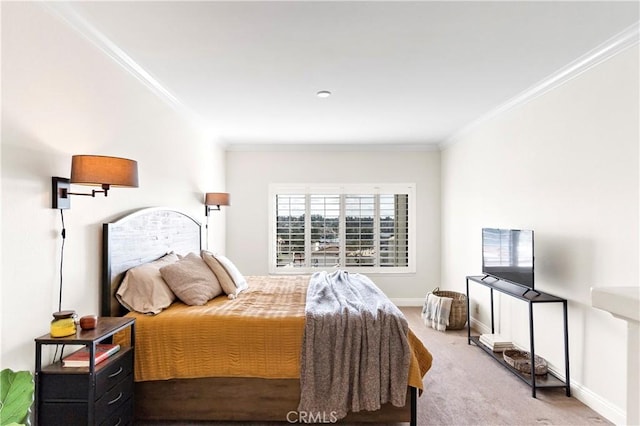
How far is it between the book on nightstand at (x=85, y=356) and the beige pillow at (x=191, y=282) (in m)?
0.73

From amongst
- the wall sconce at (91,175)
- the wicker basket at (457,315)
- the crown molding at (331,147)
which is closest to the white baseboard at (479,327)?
the wicker basket at (457,315)

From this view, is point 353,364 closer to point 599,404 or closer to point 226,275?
point 226,275

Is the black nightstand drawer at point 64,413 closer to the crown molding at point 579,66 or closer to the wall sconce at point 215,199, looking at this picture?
the wall sconce at point 215,199

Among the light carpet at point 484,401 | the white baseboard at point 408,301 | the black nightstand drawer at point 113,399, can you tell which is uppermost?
the black nightstand drawer at point 113,399

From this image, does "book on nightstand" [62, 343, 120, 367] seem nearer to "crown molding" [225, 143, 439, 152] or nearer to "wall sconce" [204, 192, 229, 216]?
"wall sconce" [204, 192, 229, 216]

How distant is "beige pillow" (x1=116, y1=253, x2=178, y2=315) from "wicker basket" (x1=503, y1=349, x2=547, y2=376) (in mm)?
2985

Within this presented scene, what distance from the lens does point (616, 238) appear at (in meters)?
2.46

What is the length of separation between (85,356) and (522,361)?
3.35 m

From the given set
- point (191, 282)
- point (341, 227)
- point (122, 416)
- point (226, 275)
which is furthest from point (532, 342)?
point (341, 227)

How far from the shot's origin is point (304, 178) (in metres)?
5.86

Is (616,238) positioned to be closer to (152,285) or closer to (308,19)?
(308,19)

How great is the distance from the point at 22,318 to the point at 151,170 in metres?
1.71

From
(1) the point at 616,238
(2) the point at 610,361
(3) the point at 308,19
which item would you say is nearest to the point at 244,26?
(3) the point at 308,19

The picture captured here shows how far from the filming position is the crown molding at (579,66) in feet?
7.63
